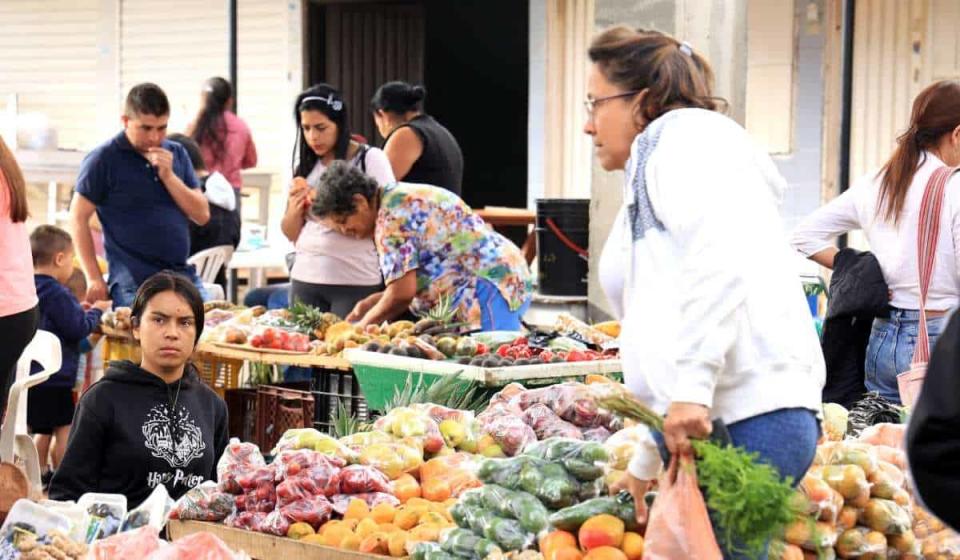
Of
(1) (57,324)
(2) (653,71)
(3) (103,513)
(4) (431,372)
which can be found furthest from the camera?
(1) (57,324)

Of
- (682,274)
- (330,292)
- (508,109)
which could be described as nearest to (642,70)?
(682,274)

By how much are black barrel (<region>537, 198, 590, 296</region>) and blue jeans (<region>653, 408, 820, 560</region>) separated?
23.5 feet

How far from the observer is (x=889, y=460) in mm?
4152

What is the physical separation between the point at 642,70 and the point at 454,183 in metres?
4.79

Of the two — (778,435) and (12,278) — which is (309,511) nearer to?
(778,435)

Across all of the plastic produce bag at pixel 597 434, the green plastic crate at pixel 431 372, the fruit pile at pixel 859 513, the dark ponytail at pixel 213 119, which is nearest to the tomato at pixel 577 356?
the green plastic crate at pixel 431 372

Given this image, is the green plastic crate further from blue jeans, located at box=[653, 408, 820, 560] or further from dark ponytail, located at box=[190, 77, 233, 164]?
dark ponytail, located at box=[190, 77, 233, 164]

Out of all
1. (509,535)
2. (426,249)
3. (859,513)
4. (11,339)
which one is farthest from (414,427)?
(426,249)

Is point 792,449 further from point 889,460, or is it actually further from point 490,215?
point 490,215

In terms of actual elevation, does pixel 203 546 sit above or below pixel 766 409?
below

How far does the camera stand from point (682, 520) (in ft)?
9.71

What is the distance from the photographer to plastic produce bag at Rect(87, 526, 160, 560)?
3.75 m

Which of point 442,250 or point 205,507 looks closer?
point 205,507

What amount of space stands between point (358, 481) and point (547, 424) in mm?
727
